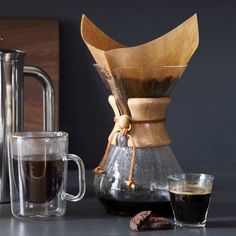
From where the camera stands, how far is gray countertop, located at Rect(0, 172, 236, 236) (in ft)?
3.14

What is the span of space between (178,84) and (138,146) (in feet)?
1.78

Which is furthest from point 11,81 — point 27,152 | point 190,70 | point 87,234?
point 190,70

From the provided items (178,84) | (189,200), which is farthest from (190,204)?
(178,84)

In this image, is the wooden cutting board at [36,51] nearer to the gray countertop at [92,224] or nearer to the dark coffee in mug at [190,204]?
the gray countertop at [92,224]

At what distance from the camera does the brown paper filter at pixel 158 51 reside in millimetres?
1041

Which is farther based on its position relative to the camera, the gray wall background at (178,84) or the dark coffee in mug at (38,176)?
the gray wall background at (178,84)

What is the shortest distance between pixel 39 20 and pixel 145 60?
490mm

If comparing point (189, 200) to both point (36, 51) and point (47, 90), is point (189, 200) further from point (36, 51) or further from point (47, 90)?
point (36, 51)

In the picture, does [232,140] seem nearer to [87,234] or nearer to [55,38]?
[55,38]

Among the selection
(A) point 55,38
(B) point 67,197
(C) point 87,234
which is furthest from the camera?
(A) point 55,38

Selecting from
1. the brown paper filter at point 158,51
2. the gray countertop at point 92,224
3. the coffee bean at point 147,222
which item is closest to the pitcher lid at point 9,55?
the brown paper filter at point 158,51

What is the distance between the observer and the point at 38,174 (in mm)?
1024

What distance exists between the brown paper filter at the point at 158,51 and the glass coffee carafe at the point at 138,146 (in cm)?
2

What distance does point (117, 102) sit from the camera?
3.47 feet
